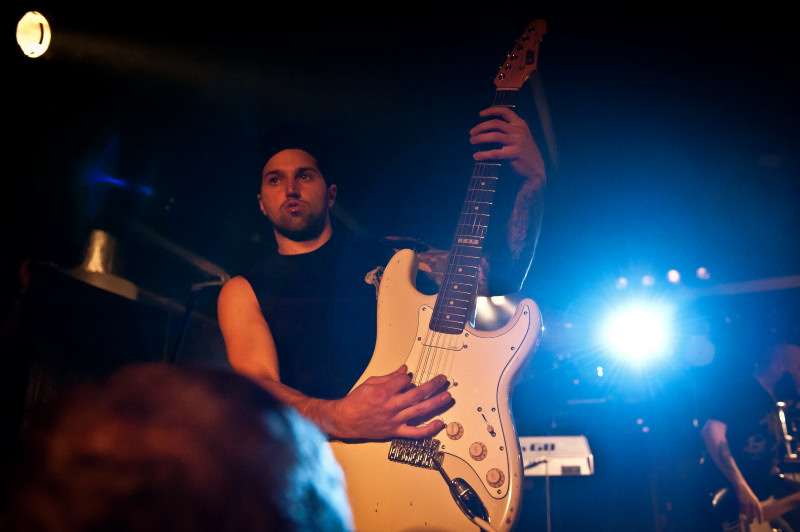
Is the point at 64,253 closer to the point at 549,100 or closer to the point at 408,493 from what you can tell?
the point at 408,493

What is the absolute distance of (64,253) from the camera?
12.8 feet

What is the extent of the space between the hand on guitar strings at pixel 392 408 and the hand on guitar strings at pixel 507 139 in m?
1.08

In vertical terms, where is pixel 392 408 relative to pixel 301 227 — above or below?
below

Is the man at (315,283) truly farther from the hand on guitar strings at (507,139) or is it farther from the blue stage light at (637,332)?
the blue stage light at (637,332)

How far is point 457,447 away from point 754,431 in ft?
12.3

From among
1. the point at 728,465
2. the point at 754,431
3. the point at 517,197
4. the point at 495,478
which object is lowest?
the point at 495,478

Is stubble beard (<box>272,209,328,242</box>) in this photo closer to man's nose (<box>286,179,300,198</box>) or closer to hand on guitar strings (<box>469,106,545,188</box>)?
man's nose (<box>286,179,300,198</box>)

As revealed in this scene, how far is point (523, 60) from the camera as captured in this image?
2.69 metres

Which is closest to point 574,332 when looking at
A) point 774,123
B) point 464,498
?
point 464,498

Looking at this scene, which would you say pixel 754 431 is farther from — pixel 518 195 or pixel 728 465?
pixel 518 195

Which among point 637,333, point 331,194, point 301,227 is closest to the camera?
point 301,227

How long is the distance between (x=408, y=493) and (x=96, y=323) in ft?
9.51

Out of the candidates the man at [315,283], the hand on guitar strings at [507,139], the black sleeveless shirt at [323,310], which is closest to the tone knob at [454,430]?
the man at [315,283]

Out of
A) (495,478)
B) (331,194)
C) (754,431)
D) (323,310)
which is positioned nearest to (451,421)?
(495,478)
